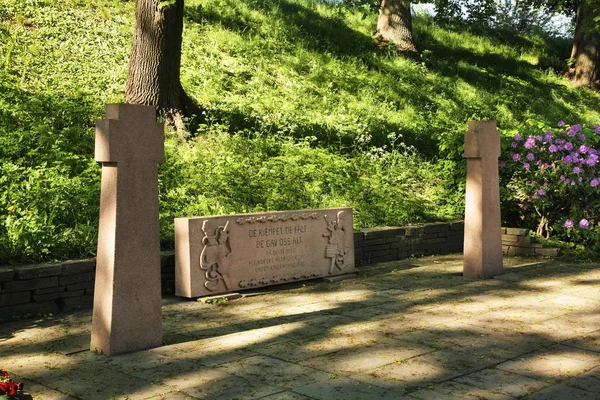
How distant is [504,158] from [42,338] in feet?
25.3

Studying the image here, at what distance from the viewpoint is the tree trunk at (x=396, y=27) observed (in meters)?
19.8

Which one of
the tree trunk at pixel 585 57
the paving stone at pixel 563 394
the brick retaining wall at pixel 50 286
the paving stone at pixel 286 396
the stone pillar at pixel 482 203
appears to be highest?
the tree trunk at pixel 585 57

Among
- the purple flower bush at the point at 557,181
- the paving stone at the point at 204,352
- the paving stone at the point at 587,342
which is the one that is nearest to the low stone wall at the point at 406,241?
the purple flower bush at the point at 557,181

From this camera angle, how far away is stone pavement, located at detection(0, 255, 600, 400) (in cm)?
531

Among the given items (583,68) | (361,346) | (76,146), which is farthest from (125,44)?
(583,68)

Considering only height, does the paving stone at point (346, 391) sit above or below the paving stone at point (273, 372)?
below

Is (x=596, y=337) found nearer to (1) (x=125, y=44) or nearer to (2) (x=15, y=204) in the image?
(2) (x=15, y=204)

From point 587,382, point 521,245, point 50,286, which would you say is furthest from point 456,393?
point 521,245

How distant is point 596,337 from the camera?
267 inches

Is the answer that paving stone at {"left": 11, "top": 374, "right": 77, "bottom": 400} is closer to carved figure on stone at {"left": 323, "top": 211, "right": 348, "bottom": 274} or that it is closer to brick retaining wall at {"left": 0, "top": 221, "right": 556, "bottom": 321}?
brick retaining wall at {"left": 0, "top": 221, "right": 556, "bottom": 321}

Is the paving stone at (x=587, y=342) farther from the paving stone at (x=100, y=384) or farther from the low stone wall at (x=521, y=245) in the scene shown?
the low stone wall at (x=521, y=245)

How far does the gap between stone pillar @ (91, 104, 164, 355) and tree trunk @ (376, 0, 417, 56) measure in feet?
47.0

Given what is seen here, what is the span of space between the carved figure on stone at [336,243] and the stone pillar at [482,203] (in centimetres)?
146

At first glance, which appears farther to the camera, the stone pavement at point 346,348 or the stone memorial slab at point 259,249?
the stone memorial slab at point 259,249
